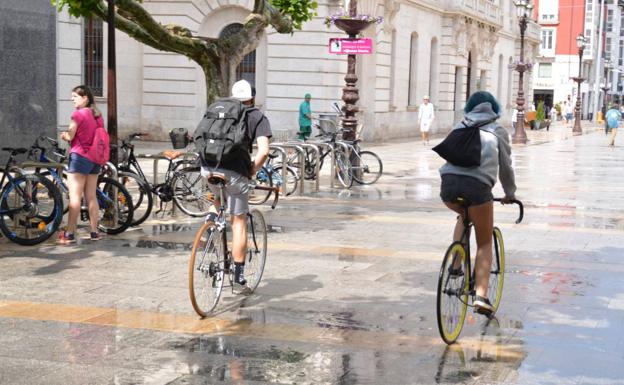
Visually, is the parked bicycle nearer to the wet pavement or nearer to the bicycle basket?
the wet pavement

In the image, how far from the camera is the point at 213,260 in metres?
7.29

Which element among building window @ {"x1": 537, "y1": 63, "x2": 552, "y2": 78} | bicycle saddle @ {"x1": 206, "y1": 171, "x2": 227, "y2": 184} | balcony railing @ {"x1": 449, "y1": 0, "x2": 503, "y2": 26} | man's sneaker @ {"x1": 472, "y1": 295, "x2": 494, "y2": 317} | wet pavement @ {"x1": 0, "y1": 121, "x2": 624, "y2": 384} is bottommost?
wet pavement @ {"x1": 0, "y1": 121, "x2": 624, "y2": 384}

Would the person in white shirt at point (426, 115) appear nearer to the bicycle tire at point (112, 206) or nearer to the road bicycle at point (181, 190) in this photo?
the road bicycle at point (181, 190)

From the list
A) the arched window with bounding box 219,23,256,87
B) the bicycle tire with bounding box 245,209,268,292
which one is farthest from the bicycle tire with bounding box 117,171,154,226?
the arched window with bounding box 219,23,256,87

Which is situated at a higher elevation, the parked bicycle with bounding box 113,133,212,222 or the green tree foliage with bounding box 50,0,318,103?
the green tree foliage with bounding box 50,0,318,103

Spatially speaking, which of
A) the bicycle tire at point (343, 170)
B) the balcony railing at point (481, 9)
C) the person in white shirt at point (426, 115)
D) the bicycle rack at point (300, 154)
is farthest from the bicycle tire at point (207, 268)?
the balcony railing at point (481, 9)

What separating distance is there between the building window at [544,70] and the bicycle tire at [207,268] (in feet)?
252

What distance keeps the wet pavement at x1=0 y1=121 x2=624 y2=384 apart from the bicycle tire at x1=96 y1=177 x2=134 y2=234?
0.66 ft

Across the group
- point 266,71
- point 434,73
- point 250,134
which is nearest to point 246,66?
point 266,71

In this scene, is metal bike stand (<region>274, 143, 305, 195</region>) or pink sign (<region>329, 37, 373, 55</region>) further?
pink sign (<region>329, 37, 373, 55</region>)

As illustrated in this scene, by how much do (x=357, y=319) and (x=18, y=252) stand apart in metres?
4.22

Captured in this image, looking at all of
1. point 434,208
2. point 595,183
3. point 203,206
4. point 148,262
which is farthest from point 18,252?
point 595,183

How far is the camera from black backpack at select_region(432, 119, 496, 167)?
6.68m

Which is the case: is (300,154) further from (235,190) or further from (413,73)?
(413,73)
